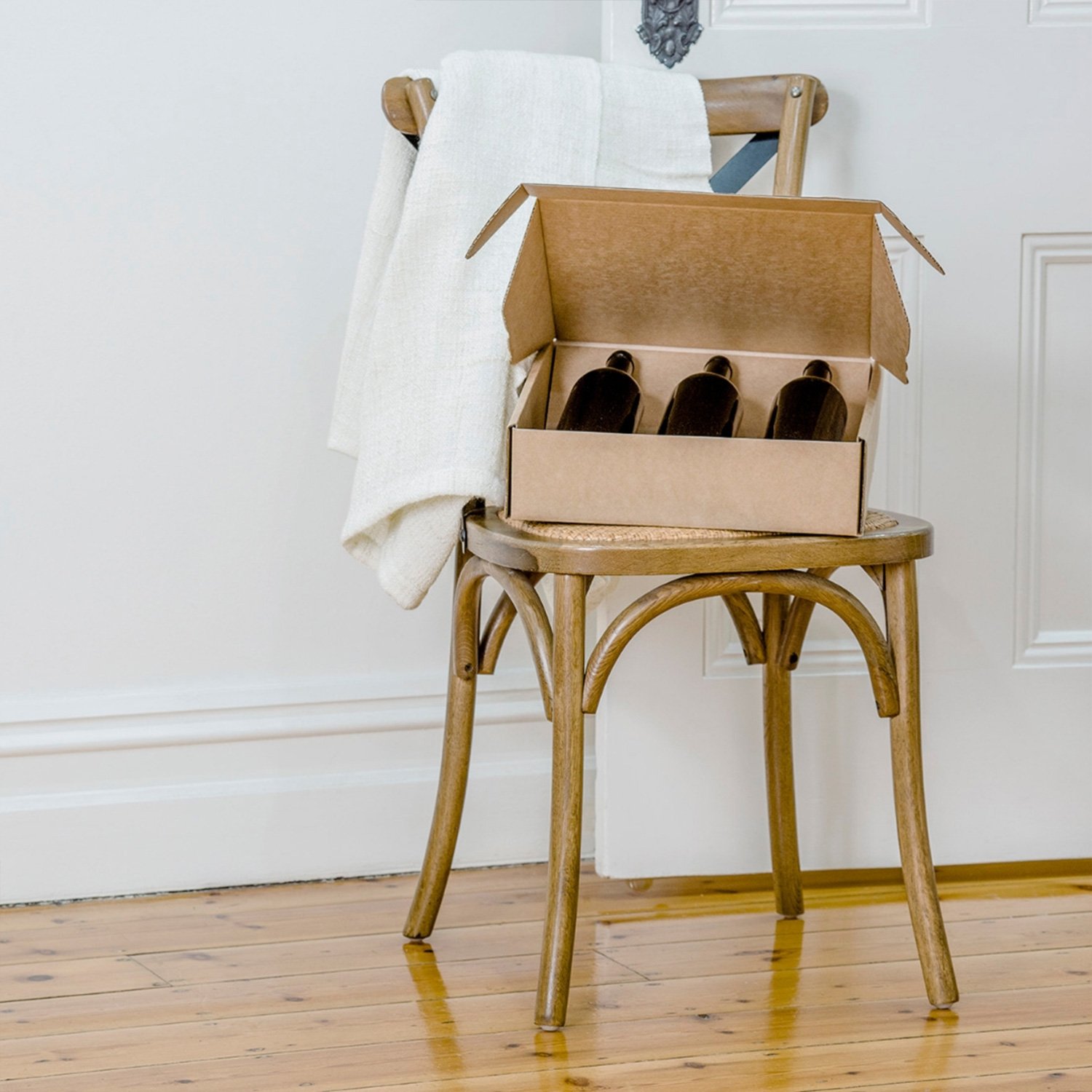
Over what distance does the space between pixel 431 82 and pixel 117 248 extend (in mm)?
418

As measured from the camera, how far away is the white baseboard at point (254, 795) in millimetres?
1521

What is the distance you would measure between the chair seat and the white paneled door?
39cm

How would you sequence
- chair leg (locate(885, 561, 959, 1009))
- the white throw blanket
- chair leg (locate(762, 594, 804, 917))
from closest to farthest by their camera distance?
1. chair leg (locate(885, 561, 959, 1009))
2. the white throw blanket
3. chair leg (locate(762, 594, 804, 917))

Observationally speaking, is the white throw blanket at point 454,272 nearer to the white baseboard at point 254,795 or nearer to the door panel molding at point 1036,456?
the white baseboard at point 254,795

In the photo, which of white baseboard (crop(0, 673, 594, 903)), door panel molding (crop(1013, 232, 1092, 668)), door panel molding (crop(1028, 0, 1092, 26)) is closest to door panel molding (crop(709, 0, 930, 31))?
door panel molding (crop(1028, 0, 1092, 26))

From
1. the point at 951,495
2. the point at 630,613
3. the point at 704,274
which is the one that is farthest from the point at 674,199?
the point at 951,495

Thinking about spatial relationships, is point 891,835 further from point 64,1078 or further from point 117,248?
point 117,248

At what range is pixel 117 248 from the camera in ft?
4.93

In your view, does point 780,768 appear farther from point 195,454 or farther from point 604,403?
point 195,454

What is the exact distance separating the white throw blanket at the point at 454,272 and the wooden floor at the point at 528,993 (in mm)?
375

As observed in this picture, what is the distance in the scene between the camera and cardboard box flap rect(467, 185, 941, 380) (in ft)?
3.63

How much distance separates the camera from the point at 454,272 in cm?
130

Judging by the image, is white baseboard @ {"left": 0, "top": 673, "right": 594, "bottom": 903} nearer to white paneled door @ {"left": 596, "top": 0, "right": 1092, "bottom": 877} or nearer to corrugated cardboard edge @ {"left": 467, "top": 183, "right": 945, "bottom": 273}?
white paneled door @ {"left": 596, "top": 0, "right": 1092, "bottom": 877}

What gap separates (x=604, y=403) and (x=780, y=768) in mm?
485
